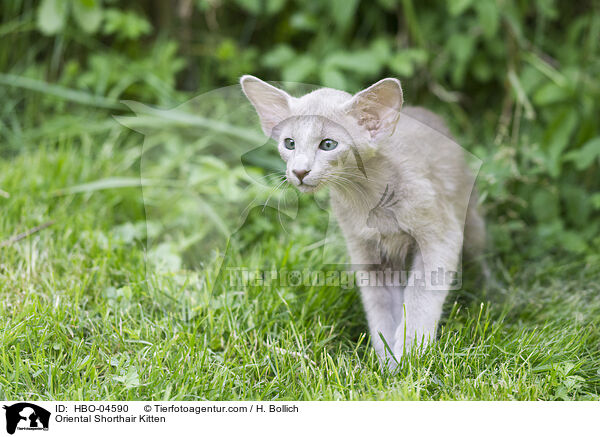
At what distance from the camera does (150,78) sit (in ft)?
11.6

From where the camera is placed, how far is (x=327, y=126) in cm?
177

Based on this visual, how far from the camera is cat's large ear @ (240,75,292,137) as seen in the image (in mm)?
1822

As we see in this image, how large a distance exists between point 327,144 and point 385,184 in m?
0.26

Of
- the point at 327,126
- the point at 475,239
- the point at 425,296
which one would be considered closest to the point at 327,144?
the point at 327,126

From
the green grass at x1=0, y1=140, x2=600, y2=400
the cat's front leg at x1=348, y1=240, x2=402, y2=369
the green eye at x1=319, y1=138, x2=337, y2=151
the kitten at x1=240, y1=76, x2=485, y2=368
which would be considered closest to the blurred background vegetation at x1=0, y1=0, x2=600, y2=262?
the green grass at x1=0, y1=140, x2=600, y2=400

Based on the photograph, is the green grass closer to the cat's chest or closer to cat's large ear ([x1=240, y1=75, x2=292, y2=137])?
the cat's chest

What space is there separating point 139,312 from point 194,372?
416mm

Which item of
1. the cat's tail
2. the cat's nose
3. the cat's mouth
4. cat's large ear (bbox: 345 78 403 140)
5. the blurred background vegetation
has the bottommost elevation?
the cat's tail
